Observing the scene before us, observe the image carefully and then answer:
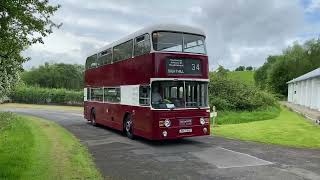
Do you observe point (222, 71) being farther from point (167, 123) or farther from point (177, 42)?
point (167, 123)

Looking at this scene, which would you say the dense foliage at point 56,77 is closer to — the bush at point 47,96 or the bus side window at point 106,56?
the bush at point 47,96

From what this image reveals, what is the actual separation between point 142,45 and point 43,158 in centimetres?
611

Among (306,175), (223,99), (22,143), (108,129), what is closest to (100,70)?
(108,129)

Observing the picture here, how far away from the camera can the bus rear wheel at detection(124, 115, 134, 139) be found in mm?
18694

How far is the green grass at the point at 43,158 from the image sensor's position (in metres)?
10.7

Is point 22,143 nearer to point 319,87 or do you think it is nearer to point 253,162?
point 253,162

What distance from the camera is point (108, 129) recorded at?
2367cm

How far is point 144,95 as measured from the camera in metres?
17.1

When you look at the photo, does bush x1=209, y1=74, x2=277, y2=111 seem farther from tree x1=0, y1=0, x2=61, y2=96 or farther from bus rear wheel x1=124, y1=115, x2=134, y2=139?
tree x1=0, y1=0, x2=61, y2=96

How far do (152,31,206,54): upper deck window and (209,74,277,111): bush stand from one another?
13079mm

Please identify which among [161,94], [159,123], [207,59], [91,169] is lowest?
[91,169]

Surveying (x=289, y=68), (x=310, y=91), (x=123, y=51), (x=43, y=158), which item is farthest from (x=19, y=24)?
(x=289, y=68)

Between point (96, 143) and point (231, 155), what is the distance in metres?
5.97

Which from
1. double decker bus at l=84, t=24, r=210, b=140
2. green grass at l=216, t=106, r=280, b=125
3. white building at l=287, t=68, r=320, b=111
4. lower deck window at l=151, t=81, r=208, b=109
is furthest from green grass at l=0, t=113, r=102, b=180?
white building at l=287, t=68, r=320, b=111
